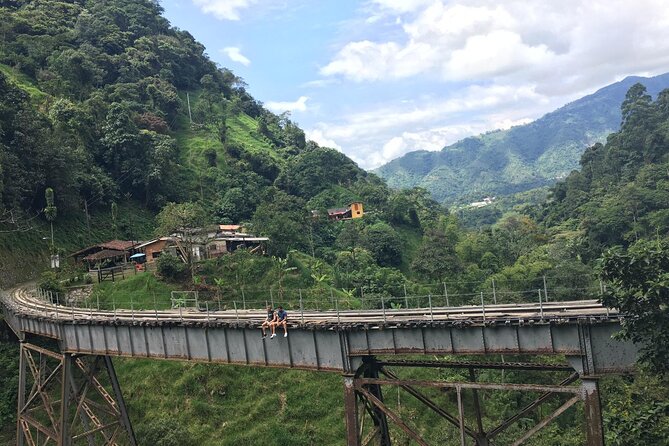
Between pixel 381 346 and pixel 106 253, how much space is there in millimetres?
38967

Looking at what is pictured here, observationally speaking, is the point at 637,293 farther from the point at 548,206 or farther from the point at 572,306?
the point at 548,206

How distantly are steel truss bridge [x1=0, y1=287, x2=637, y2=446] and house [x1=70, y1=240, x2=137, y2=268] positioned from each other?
20.7 metres

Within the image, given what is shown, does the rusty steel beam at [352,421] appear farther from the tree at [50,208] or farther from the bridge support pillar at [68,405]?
the tree at [50,208]

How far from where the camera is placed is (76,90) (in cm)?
7819

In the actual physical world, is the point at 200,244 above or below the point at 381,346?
above

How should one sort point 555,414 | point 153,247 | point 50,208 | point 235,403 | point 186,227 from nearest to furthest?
point 555,414 → point 235,403 → point 186,227 → point 50,208 → point 153,247

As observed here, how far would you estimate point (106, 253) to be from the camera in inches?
1887

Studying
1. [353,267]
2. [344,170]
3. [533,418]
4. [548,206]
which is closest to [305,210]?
[353,267]

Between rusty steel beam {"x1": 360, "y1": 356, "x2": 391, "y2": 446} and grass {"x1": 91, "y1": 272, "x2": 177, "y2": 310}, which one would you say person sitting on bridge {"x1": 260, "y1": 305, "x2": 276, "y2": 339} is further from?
grass {"x1": 91, "y1": 272, "x2": 177, "y2": 310}

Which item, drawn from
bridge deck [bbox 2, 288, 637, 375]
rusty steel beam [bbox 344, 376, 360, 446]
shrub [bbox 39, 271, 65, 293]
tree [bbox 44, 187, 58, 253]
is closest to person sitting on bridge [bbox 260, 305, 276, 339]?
bridge deck [bbox 2, 288, 637, 375]

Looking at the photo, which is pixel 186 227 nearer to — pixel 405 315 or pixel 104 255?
pixel 104 255

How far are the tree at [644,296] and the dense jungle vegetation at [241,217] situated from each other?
0.18 ft

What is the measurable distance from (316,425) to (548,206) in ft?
343

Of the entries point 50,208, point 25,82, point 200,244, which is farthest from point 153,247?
point 25,82
